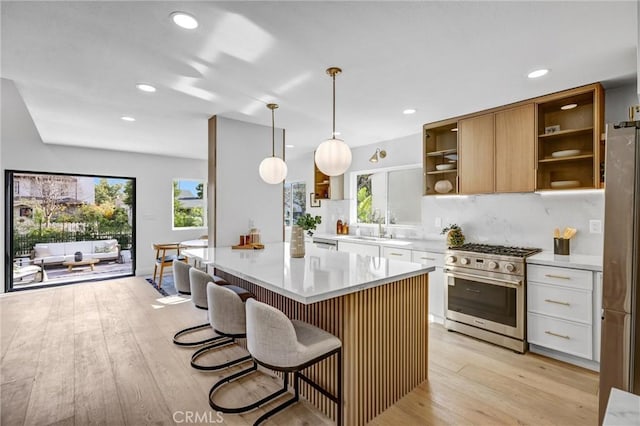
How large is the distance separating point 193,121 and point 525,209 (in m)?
4.02

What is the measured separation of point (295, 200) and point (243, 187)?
2989mm

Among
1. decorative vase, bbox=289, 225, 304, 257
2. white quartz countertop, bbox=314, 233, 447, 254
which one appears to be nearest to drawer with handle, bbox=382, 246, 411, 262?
white quartz countertop, bbox=314, 233, 447, 254

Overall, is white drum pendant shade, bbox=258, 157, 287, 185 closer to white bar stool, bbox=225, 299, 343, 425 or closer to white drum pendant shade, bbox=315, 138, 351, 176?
white drum pendant shade, bbox=315, 138, 351, 176

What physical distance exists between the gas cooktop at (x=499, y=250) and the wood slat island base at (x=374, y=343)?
1.15 meters

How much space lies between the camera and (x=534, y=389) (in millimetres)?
2285

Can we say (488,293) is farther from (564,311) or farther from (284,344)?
(284,344)

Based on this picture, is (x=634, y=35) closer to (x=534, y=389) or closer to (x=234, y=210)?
(x=534, y=389)

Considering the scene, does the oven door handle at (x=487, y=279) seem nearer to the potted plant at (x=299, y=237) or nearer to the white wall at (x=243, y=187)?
the potted plant at (x=299, y=237)

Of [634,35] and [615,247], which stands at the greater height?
[634,35]

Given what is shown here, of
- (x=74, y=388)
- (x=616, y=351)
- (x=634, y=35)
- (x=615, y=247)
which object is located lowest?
(x=74, y=388)

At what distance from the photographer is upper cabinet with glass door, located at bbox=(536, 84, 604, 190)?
2.63 m

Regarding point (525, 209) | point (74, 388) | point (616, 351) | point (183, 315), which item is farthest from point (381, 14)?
point (183, 315)

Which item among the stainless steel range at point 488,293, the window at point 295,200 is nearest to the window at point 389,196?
the stainless steel range at point 488,293

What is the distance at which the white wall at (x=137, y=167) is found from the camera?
4.89m
